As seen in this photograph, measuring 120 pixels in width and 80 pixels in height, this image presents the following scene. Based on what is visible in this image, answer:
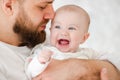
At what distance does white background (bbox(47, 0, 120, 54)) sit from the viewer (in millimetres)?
1285

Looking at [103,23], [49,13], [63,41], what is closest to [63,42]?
[63,41]

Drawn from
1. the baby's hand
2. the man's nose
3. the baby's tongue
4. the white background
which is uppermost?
the man's nose

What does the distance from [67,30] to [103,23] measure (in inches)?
12.6

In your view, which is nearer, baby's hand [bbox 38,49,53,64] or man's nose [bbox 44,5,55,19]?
baby's hand [bbox 38,49,53,64]

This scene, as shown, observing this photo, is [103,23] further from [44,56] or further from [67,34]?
[44,56]

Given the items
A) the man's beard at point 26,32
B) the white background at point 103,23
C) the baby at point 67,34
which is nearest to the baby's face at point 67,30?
the baby at point 67,34

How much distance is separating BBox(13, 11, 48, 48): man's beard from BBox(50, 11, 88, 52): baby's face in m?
0.11

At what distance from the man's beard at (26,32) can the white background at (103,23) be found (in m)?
0.20

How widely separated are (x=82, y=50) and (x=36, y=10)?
197 mm

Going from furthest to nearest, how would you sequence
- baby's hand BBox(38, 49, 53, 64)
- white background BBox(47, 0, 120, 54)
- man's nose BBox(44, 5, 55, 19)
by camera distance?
white background BBox(47, 0, 120, 54), man's nose BBox(44, 5, 55, 19), baby's hand BBox(38, 49, 53, 64)

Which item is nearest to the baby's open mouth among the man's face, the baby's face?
the baby's face

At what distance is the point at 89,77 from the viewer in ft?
3.31

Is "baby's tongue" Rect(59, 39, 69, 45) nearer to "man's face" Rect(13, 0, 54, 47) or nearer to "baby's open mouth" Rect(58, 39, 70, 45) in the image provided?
"baby's open mouth" Rect(58, 39, 70, 45)

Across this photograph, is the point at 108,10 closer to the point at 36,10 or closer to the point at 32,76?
the point at 36,10
